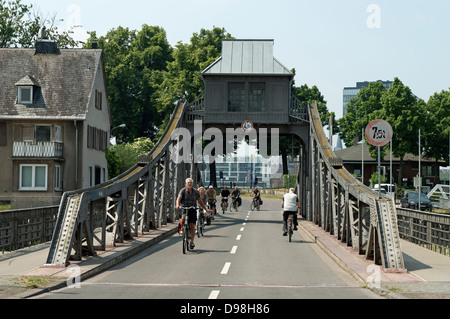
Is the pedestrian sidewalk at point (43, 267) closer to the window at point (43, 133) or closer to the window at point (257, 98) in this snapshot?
→ the window at point (257, 98)

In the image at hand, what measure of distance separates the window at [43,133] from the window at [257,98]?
59.6 feet

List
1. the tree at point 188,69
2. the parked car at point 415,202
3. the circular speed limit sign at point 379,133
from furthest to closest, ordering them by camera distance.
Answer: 1. the tree at point 188,69
2. the parked car at point 415,202
3. the circular speed limit sign at point 379,133

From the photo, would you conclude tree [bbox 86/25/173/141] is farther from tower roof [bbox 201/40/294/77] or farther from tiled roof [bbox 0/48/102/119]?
tower roof [bbox 201/40/294/77]

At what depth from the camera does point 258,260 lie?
13852 mm

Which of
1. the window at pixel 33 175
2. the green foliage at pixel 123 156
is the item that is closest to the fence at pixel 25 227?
the window at pixel 33 175

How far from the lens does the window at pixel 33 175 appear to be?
3981 centimetres

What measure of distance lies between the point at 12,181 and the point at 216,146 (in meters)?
24.7

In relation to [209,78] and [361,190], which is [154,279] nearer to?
[361,190]

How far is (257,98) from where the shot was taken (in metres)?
28.3

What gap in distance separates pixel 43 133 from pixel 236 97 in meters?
18.0

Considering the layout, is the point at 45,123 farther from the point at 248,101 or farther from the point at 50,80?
the point at 248,101

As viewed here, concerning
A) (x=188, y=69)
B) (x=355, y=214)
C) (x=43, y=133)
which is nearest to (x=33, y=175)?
(x=43, y=133)

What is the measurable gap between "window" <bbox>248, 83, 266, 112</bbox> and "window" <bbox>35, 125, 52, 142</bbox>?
59.6ft

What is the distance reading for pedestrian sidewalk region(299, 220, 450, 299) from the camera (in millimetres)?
9109
